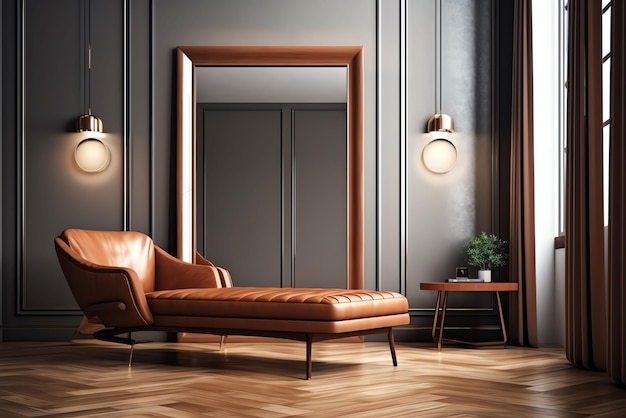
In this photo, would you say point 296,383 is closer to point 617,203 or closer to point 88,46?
point 617,203

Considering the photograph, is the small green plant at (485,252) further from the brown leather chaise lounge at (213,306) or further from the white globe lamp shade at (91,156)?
the white globe lamp shade at (91,156)

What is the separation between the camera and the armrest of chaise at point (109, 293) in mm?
4055

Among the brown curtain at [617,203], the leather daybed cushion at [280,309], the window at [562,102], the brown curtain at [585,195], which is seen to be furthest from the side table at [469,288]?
the brown curtain at [617,203]

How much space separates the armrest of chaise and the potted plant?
219 centimetres

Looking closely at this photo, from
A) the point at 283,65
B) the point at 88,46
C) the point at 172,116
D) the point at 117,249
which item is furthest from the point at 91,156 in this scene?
the point at 283,65

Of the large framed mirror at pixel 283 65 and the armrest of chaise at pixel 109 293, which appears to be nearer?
the armrest of chaise at pixel 109 293

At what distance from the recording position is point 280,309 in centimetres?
375

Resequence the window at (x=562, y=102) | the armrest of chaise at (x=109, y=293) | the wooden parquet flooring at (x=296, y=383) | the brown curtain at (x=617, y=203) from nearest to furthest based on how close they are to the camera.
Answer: the wooden parquet flooring at (x=296, y=383) → the brown curtain at (x=617, y=203) → the armrest of chaise at (x=109, y=293) → the window at (x=562, y=102)

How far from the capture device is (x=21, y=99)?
546 centimetres

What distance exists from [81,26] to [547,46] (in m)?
3.12

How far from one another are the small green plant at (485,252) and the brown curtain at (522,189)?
12 cm

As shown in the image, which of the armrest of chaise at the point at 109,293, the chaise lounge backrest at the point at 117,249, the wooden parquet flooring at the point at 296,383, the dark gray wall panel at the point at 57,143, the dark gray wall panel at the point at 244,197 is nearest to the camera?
the wooden parquet flooring at the point at 296,383

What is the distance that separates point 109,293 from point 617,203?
248 centimetres

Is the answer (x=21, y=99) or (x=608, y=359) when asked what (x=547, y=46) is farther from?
(x=21, y=99)
